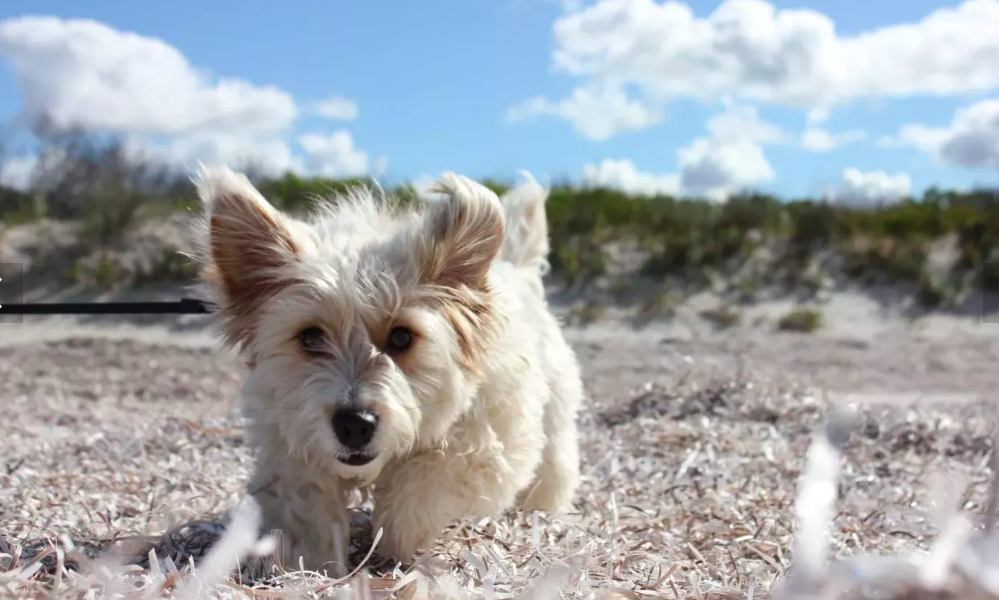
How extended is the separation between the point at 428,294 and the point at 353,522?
3.86 feet

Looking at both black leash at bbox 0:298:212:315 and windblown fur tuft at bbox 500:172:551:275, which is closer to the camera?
black leash at bbox 0:298:212:315

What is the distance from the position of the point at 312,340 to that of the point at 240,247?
518 mm

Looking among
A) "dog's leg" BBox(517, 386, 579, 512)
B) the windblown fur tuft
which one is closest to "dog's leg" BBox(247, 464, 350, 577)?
"dog's leg" BBox(517, 386, 579, 512)

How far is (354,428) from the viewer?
3.01 metres

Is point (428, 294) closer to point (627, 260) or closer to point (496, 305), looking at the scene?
point (496, 305)

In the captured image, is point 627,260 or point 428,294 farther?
point 627,260

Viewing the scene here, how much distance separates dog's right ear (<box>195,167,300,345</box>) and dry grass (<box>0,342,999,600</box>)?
30.8 inches

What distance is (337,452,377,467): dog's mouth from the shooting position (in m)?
3.06

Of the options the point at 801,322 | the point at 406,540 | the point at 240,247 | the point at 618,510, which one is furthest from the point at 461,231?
the point at 801,322

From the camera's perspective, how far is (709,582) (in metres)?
2.61

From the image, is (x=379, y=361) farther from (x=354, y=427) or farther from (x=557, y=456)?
(x=557, y=456)

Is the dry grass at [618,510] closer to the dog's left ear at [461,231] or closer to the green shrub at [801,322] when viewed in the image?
the dog's left ear at [461,231]

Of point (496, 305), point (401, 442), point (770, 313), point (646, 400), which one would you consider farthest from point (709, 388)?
point (770, 313)

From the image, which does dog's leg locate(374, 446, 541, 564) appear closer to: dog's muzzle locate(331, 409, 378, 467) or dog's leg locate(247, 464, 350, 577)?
dog's leg locate(247, 464, 350, 577)
